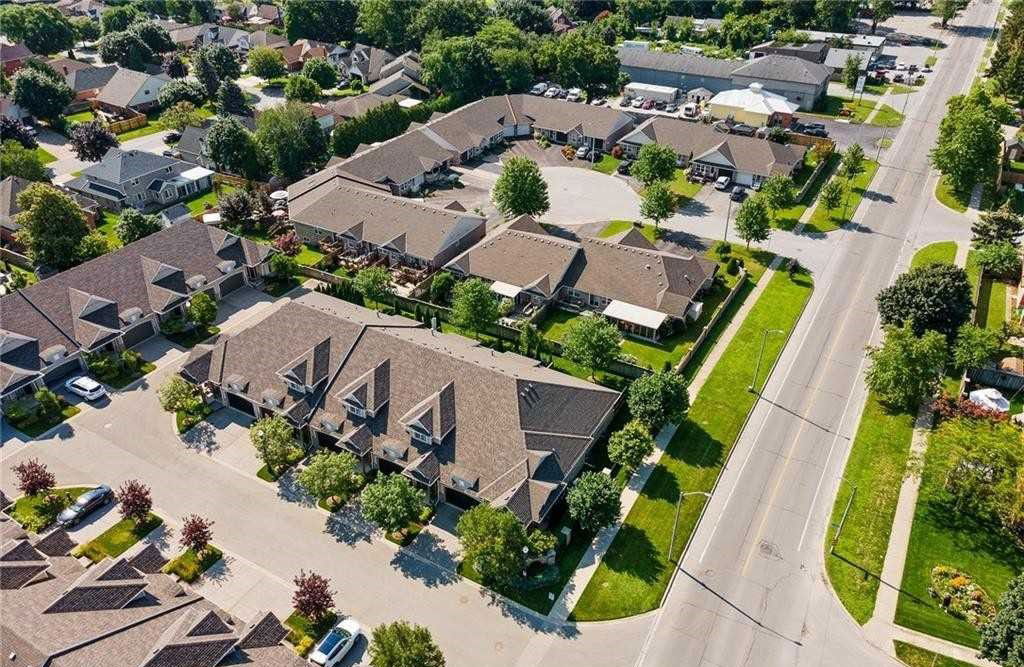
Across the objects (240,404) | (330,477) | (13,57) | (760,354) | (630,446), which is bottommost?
(760,354)

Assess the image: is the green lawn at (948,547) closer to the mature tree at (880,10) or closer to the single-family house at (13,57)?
the mature tree at (880,10)

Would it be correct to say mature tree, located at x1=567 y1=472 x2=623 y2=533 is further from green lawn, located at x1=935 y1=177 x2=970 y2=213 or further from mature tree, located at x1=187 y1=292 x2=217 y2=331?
green lawn, located at x1=935 y1=177 x2=970 y2=213

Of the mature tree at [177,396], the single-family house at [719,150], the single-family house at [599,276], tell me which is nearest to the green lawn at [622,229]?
the single-family house at [599,276]

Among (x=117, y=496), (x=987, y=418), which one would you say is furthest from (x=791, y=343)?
(x=117, y=496)

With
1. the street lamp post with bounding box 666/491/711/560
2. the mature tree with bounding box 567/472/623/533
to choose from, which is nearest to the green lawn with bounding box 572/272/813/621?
the street lamp post with bounding box 666/491/711/560

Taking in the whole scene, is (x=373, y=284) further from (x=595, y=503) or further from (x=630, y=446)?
(x=595, y=503)

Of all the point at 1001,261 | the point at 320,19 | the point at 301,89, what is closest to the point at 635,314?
the point at 1001,261
